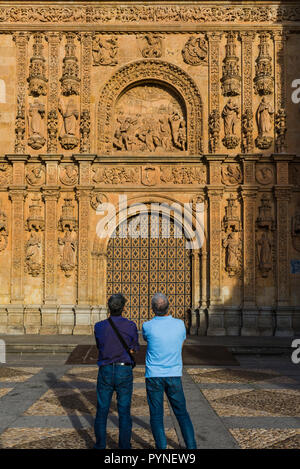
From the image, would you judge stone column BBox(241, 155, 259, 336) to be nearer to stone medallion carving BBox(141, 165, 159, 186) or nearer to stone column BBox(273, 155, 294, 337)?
stone column BBox(273, 155, 294, 337)

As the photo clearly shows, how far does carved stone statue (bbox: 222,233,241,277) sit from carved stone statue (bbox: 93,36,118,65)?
7322 mm

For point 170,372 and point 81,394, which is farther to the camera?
point 81,394

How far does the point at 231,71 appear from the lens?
18.2 m

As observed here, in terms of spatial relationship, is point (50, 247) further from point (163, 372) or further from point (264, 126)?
point (163, 372)

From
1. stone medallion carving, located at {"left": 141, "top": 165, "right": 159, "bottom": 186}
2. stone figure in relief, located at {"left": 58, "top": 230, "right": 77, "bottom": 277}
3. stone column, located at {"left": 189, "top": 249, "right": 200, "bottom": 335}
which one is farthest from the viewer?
stone medallion carving, located at {"left": 141, "top": 165, "right": 159, "bottom": 186}

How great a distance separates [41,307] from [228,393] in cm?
952

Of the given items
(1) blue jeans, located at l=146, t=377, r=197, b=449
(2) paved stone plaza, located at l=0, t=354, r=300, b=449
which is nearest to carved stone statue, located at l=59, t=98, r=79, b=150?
(2) paved stone plaza, located at l=0, t=354, r=300, b=449

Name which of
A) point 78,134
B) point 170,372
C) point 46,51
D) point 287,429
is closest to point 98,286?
point 78,134

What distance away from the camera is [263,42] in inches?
730

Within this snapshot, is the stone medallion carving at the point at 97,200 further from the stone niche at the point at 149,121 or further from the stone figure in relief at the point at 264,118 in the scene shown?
the stone figure in relief at the point at 264,118

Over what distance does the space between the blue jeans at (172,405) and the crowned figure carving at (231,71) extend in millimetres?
14471

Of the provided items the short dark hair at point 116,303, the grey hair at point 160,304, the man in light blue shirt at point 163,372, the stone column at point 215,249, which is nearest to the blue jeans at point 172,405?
the man in light blue shirt at point 163,372

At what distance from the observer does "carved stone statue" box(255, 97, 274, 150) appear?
18016 mm
